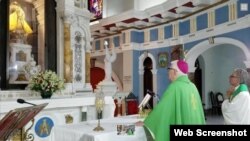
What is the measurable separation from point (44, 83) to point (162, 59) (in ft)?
23.2

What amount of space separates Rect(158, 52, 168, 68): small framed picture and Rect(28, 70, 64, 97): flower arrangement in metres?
6.74

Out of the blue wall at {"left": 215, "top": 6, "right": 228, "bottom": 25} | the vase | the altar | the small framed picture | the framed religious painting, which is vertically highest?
the framed religious painting

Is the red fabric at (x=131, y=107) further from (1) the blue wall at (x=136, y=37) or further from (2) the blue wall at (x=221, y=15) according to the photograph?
(2) the blue wall at (x=221, y=15)

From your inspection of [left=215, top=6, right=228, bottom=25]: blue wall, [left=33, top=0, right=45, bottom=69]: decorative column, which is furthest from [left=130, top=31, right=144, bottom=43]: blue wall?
[left=33, top=0, right=45, bottom=69]: decorative column

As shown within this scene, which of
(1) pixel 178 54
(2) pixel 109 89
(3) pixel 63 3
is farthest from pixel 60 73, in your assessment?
(1) pixel 178 54

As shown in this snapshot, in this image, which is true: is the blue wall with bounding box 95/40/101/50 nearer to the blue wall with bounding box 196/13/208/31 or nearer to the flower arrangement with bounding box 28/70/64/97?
the blue wall with bounding box 196/13/208/31

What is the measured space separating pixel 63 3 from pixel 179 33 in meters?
5.67

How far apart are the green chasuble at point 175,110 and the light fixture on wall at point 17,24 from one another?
3.73 meters

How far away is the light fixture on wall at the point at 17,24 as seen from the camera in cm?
591

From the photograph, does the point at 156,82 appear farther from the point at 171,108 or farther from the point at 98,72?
the point at 171,108

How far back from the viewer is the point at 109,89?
31.4ft

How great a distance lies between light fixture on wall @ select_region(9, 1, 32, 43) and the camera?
591 centimetres

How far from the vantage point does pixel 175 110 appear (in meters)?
3.55

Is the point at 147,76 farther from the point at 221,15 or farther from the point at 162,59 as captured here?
the point at 221,15
